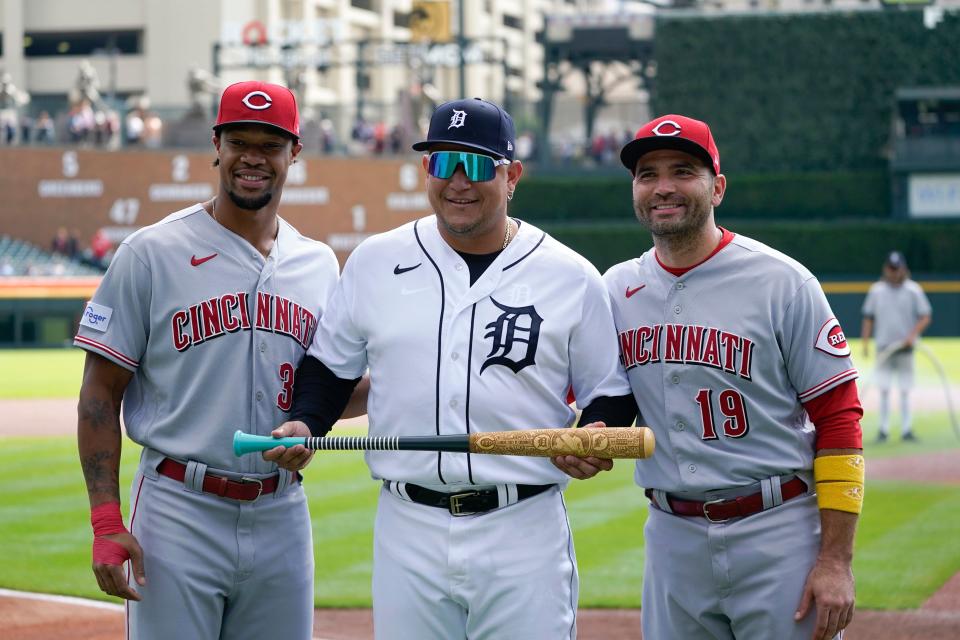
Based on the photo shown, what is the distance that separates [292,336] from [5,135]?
1498 inches

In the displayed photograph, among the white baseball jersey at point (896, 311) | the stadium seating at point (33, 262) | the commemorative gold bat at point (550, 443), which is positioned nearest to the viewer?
the commemorative gold bat at point (550, 443)

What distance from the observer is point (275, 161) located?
4.12 metres

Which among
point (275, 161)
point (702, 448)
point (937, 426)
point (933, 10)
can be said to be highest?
point (933, 10)

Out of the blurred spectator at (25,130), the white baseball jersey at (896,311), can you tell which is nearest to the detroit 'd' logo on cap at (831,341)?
the white baseball jersey at (896,311)

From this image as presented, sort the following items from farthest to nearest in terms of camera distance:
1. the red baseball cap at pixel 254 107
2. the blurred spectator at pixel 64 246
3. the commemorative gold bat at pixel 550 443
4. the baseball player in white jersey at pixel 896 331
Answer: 1. the blurred spectator at pixel 64 246
2. the baseball player in white jersey at pixel 896 331
3. the red baseball cap at pixel 254 107
4. the commemorative gold bat at pixel 550 443

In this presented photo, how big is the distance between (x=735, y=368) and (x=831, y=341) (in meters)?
0.29

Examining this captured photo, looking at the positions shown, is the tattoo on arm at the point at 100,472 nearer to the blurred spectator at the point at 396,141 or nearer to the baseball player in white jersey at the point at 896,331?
the baseball player in white jersey at the point at 896,331

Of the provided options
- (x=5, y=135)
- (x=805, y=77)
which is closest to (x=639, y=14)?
(x=805, y=77)

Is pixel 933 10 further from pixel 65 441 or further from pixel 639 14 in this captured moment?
pixel 65 441

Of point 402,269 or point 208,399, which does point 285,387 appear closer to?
point 208,399

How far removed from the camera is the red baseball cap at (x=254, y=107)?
4047 millimetres

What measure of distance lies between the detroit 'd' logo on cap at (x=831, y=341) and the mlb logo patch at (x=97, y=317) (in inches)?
83.0

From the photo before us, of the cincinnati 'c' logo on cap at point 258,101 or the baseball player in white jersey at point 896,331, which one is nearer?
the cincinnati 'c' logo on cap at point 258,101

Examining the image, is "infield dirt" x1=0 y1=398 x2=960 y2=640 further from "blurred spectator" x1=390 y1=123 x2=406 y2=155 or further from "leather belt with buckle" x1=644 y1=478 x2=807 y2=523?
"blurred spectator" x1=390 y1=123 x2=406 y2=155
